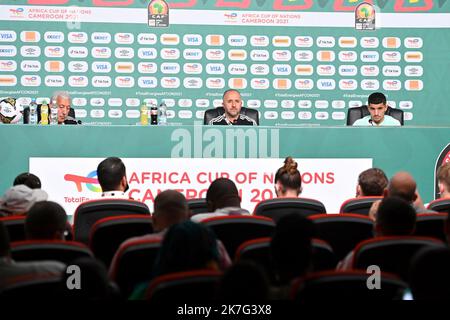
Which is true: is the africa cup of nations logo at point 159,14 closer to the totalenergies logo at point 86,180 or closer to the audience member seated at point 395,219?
the totalenergies logo at point 86,180

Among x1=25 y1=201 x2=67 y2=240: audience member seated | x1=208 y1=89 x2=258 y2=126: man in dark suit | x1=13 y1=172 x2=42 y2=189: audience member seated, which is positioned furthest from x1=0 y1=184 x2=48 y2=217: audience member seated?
x1=208 y1=89 x2=258 y2=126: man in dark suit

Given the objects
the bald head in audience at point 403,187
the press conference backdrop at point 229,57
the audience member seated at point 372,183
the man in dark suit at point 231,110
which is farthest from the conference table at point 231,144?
the press conference backdrop at point 229,57

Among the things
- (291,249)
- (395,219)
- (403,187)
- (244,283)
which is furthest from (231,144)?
(244,283)

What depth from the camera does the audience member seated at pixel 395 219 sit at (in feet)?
11.8

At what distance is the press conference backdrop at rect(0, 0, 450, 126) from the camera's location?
34.5 feet

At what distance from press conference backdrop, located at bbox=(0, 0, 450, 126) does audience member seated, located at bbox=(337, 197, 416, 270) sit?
7.19 meters

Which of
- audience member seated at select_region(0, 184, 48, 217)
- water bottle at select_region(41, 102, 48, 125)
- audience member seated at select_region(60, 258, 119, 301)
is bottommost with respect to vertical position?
audience member seated at select_region(60, 258, 119, 301)

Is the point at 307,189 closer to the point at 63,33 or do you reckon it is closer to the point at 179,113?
the point at 179,113

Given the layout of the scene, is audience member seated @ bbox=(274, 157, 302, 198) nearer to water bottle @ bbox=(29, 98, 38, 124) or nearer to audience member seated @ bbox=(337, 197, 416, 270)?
audience member seated @ bbox=(337, 197, 416, 270)

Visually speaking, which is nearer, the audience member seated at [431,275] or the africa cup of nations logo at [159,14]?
the audience member seated at [431,275]

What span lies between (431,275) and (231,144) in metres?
4.88

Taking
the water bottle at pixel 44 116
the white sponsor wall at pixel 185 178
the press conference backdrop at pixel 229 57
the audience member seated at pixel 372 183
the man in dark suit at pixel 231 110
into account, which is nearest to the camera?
the audience member seated at pixel 372 183

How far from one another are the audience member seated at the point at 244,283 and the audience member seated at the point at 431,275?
1.98 ft
